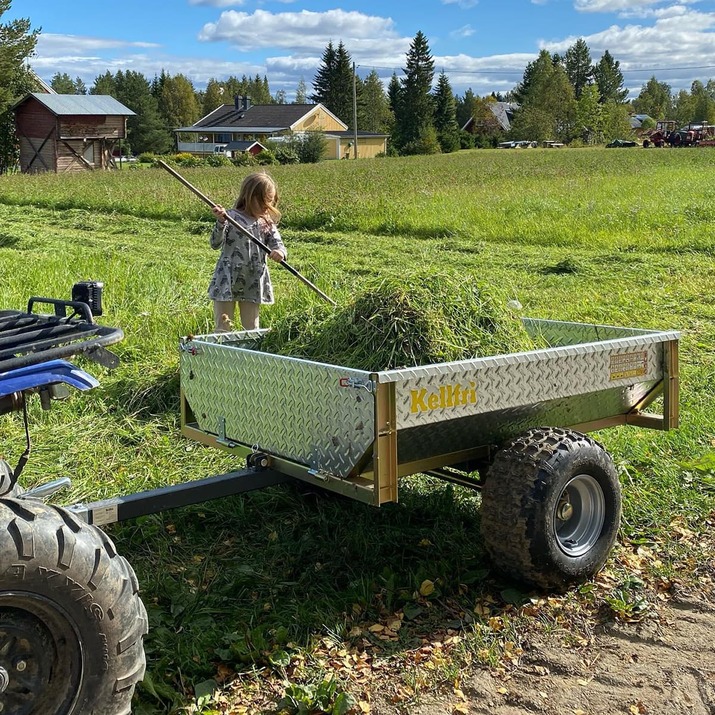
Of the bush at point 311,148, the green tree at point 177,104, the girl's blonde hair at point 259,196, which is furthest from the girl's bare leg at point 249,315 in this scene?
the green tree at point 177,104

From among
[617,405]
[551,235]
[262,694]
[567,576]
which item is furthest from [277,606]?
[551,235]

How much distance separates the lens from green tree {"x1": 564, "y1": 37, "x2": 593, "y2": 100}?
136625mm

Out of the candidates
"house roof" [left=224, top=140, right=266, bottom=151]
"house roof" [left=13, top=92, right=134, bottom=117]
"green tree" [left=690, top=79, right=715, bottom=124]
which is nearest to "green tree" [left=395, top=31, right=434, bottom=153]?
"house roof" [left=224, top=140, right=266, bottom=151]

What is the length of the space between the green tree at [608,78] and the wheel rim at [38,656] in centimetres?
14663

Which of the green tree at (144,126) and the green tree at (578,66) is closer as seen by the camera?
the green tree at (144,126)

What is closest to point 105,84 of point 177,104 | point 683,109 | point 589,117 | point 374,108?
point 177,104

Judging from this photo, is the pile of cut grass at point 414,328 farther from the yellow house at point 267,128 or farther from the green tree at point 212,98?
the green tree at point 212,98

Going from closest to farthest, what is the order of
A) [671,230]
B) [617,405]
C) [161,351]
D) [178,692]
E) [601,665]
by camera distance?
[178,692], [601,665], [617,405], [161,351], [671,230]

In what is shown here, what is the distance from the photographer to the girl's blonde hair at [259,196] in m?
6.32

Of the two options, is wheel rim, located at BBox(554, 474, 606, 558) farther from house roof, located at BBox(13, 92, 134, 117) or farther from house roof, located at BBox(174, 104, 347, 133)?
house roof, located at BBox(174, 104, 347, 133)

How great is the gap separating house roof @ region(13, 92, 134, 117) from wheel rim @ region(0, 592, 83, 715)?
55.5 m

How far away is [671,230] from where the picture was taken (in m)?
15.9

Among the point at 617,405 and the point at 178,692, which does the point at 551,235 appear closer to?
the point at 617,405

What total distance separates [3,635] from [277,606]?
145 centimetres
